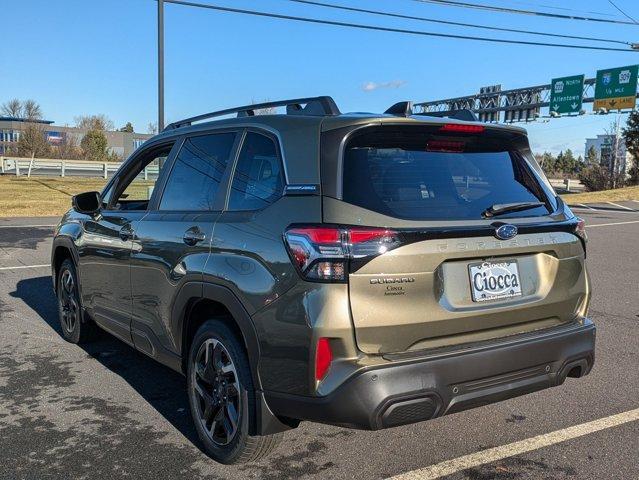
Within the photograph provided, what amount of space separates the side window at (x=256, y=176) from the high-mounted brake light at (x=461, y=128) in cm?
89

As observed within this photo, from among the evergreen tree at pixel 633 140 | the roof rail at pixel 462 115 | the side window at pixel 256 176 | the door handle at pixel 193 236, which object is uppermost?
the evergreen tree at pixel 633 140

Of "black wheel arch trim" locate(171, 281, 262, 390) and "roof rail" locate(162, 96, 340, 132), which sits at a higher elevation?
"roof rail" locate(162, 96, 340, 132)

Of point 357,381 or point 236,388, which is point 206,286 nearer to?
point 236,388

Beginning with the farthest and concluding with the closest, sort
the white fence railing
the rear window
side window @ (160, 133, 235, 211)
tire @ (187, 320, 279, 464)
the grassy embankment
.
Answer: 1. the white fence railing
2. the grassy embankment
3. side window @ (160, 133, 235, 211)
4. tire @ (187, 320, 279, 464)
5. the rear window

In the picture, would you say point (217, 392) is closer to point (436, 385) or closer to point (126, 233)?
point (436, 385)

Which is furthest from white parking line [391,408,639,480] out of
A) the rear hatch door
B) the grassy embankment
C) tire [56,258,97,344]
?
the grassy embankment

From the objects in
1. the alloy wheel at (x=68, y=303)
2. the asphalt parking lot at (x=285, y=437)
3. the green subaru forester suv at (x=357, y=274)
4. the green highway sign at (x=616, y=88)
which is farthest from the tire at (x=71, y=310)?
the green highway sign at (x=616, y=88)

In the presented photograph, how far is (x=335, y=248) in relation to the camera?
2.64 meters

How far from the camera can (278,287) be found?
276 centimetres

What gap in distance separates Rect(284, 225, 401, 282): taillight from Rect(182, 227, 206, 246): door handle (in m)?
0.82

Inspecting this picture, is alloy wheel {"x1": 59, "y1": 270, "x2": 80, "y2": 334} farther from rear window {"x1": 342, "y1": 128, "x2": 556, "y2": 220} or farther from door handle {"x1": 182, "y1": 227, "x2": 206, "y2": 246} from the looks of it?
rear window {"x1": 342, "y1": 128, "x2": 556, "y2": 220}

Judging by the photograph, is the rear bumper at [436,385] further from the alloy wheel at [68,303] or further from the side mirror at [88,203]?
the alloy wheel at [68,303]

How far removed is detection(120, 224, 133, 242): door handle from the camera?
13.5ft

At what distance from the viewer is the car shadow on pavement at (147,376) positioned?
3887mm
